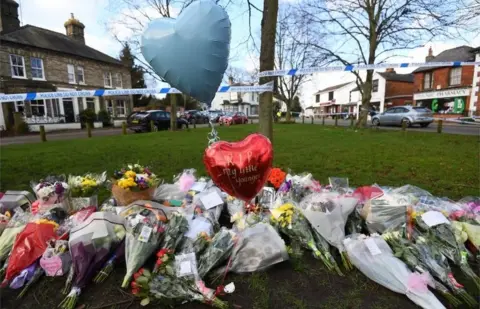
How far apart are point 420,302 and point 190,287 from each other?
1.65 m

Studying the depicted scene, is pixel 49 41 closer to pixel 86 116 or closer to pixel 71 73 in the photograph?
pixel 71 73

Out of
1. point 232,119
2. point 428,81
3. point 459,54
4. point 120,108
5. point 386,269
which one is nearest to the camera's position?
point 386,269

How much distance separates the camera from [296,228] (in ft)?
8.47

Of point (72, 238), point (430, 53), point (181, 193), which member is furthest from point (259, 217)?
point (430, 53)

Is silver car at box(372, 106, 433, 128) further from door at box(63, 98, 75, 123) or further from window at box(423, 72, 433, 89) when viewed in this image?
door at box(63, 98, 75, 123)

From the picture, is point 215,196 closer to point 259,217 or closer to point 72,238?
point 259,217

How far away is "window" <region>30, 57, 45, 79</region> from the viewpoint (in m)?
19.5

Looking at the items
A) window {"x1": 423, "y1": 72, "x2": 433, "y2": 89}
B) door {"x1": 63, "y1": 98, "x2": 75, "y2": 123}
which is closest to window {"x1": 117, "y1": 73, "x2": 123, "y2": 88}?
door {"x1": 63, "y1": 98, "x2": 75, "y2": 123}

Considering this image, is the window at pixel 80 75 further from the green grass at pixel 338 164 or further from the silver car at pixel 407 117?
the silver car at pixel 407 117

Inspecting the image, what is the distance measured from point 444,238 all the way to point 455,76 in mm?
28616

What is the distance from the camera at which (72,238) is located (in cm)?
226

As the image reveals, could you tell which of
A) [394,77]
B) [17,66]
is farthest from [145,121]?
[394,77]

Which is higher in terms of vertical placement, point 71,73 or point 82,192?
point 71,73

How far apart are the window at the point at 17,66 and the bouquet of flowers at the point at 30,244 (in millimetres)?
21621
